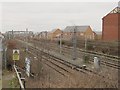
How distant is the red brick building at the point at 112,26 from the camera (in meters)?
45.0

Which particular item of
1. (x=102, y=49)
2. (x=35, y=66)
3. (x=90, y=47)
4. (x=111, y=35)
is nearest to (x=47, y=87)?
(x=35, y=66)

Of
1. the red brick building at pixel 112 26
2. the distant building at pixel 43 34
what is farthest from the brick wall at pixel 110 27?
the distant building at pixel 43 34

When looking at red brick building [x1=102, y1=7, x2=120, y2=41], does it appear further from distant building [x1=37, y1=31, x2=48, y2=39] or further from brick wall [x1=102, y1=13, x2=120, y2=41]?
distant building [x1=37, y1=31, x2=48, y2=39]

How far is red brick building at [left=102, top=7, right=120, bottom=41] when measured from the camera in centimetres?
4500

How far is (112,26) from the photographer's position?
1825 inches

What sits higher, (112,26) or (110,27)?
(112,26)

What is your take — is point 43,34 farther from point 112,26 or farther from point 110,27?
point 112,26

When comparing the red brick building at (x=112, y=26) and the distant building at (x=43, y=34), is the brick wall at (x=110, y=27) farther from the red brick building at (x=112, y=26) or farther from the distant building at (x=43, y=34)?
the distant building at (x=43, y=34)

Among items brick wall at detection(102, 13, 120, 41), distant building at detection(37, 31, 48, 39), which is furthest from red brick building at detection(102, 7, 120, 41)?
distant building at detection(37, 31, 48, 39)

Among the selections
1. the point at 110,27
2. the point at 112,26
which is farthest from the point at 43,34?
the point at 112,26

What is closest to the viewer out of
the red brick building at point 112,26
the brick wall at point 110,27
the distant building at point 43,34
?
the distant building at point 43,34

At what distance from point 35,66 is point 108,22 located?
3341cm

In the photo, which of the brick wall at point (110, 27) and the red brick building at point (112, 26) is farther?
the brick wall at point (110, 27)

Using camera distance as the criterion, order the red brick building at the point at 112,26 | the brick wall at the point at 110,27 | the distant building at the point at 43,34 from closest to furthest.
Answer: the distant building at the point at 43,34 < the red brick building at the point at 112,26 < the brick wall at the point at 110,27
